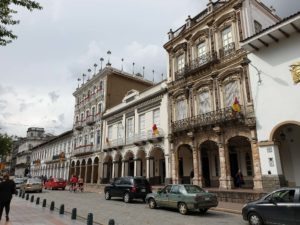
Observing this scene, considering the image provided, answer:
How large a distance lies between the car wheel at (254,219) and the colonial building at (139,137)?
13.7m

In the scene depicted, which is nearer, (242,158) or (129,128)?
(242,158)

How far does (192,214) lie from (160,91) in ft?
48.2

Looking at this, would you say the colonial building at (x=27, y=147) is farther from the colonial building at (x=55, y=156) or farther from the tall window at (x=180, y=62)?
the tall window at (x=180, y=62)

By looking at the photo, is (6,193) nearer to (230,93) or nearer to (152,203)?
(152,203)

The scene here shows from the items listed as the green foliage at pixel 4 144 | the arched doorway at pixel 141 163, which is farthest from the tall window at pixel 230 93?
the green foliage at pixel 4 144

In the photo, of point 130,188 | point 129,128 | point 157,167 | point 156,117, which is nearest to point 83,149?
point 129,128

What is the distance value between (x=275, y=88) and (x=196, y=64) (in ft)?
24.8

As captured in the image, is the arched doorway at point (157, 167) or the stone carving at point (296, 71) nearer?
the stone carving at point (296, 71)

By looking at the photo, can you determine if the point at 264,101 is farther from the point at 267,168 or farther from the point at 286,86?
the point at 267,168

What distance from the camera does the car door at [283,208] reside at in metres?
8.71

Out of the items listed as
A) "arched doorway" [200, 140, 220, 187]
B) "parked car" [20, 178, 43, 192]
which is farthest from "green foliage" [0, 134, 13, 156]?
"arched doorway" [200, 140, 220, 187]

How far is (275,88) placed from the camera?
16.0 meters

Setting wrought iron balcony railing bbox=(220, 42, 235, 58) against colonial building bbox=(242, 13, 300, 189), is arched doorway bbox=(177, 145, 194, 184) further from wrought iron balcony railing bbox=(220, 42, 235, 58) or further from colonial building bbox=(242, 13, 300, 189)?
wrought iron balcony railing bbox=(220, 42, 235, 58)

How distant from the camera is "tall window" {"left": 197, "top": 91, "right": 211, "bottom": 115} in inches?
821
